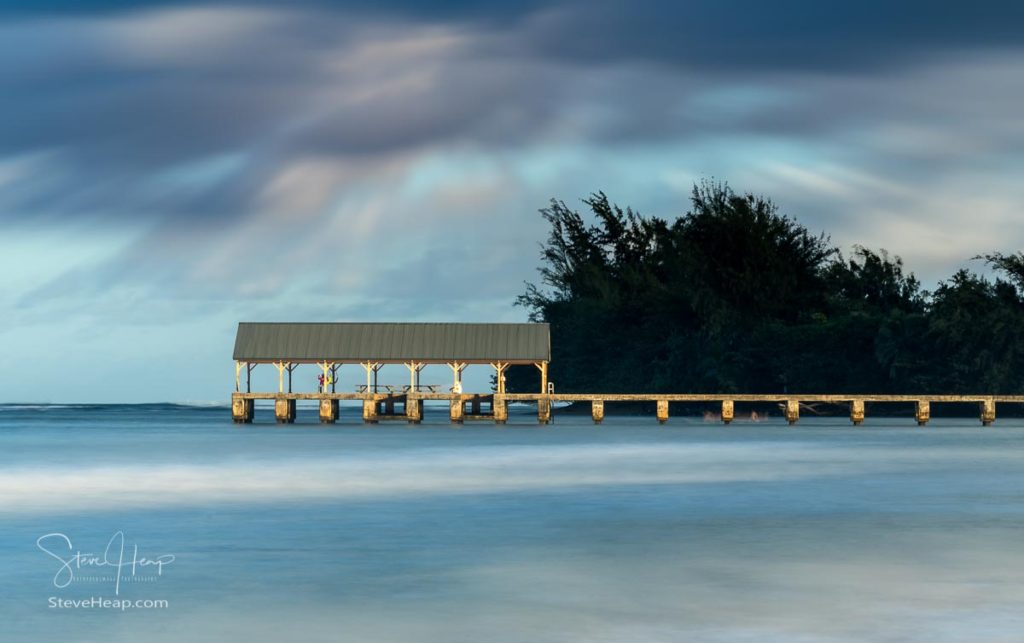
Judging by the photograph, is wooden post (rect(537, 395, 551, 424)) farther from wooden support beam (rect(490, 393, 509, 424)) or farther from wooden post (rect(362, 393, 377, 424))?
wooden post (rect(362, 393, 377, 424))

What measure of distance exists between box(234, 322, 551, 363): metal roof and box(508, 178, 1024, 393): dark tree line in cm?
1766

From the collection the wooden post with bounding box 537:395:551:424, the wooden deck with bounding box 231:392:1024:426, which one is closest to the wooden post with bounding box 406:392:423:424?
the wooden deck with bounding box 231:392:1024:426

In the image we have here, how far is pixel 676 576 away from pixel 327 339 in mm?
62625

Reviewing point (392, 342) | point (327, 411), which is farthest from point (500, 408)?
point (327, 411)

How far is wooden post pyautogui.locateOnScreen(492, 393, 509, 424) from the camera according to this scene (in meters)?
82.6

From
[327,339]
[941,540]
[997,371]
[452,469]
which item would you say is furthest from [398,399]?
[941,540]

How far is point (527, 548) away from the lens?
22.0m

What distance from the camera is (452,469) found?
41.7 meters

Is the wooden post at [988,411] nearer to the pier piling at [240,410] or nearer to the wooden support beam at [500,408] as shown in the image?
the wooden support beam at [500,408]

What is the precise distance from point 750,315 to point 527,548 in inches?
2969

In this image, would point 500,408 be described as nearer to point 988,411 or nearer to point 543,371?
point 543,371

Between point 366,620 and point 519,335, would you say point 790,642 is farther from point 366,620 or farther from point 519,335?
point 519,335
